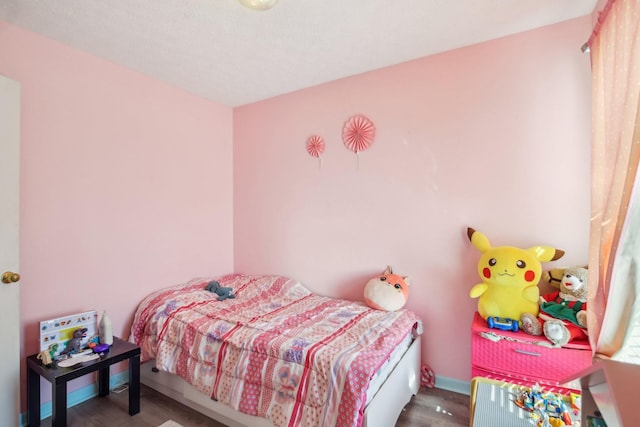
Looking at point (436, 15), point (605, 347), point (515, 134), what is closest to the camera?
point (605, 347)

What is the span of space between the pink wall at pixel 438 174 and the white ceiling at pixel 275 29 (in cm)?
20

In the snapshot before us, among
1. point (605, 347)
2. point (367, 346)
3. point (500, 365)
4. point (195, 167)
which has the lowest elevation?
point (500, 365)

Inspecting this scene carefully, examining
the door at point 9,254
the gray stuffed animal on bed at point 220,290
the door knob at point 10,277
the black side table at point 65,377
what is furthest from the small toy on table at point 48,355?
the gray stuffed animal on bed at point 220,290

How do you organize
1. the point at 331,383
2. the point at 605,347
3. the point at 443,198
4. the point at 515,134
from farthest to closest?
the point at 443,198, the point at 515,134, the point at 331,383, the point at 605,347

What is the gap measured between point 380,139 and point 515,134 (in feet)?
3.04

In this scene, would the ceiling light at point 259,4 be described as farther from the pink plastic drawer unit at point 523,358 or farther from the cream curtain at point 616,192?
the pink plastic drawer unit at point 523,358

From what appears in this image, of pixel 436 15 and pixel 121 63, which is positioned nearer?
pixel 436 15

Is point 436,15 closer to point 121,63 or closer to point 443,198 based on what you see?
point 443,198

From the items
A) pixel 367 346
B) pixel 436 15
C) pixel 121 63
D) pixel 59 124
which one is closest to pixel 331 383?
pixel 367 346

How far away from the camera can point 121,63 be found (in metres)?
2.35

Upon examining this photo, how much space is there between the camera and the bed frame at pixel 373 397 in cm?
157

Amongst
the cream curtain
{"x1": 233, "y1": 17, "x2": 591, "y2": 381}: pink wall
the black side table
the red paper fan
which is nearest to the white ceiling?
{"x1": 233, "y1": 17, "x2": 591, "y2": 381}: pink wall

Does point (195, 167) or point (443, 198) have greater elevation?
point (195, 167)

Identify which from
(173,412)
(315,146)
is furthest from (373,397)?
(315,146)
